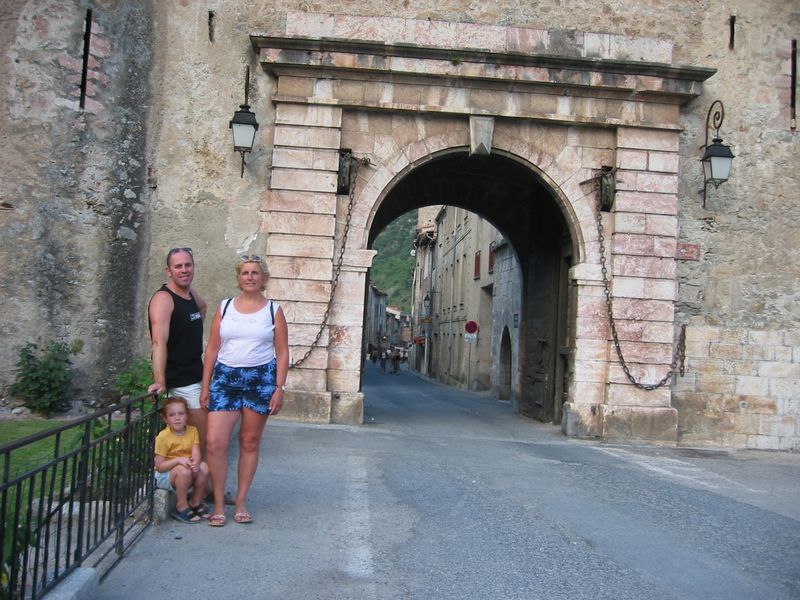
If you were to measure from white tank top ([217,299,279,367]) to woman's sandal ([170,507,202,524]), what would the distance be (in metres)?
1.00

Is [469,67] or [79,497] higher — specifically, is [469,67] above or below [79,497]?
above

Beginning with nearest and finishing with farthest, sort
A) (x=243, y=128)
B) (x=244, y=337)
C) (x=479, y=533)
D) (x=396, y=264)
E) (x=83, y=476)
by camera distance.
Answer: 1. (x=83, y=476)
2. (x=244, y=337)
3. (x=479, y=533)
4. (x=243, y=128)
5. (x=396, y=264)

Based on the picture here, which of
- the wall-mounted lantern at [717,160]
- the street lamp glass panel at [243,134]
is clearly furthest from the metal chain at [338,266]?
the wall-mounted lantern at [717,160]

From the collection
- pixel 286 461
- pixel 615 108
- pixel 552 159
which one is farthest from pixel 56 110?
pixel 615 108

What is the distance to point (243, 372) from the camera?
16.3 feet

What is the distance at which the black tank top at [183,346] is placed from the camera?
4.94 m

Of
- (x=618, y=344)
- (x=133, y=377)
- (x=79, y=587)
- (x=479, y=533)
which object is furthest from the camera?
(x=618, y=344)

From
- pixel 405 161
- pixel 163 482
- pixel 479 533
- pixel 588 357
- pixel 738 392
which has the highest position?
pixel 405 161

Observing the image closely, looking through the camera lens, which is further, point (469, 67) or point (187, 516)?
point (469, 67)

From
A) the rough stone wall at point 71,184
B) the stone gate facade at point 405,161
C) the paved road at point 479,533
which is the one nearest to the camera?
the paved road at point 479,533

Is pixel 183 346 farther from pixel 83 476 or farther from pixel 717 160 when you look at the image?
pixel 717 160

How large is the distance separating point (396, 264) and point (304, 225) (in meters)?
88.8

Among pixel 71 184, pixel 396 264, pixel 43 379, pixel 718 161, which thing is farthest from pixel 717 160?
pixel 396 264

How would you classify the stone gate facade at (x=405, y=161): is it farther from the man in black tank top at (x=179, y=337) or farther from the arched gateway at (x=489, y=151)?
the man in black tank top at (x=179, y=337)
